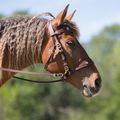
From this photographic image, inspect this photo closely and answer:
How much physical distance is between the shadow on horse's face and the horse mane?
6.7 inches

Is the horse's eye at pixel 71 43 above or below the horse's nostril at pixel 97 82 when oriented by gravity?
above

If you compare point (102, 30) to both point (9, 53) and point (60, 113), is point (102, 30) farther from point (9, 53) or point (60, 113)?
point (9, 53)

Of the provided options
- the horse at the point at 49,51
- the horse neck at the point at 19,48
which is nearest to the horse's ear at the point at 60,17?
the horse at the point at 49,51

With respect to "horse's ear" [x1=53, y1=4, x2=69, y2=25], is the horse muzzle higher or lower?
lower

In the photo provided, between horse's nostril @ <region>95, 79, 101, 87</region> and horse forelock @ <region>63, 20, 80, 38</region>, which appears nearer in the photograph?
horse's nostril @ <region>95, 79, 101, 87</region>

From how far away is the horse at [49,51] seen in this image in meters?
9.20

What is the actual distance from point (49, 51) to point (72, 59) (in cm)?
38

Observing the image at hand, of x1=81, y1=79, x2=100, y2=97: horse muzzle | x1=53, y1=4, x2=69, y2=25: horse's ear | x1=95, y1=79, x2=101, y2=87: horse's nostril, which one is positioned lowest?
x1=81, y1=79, x2=100, y2=97: horse muzzle

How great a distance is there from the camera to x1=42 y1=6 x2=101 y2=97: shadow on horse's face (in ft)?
30.2

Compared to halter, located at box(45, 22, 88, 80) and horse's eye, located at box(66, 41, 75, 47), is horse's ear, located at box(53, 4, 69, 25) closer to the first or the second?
halter, located at box(45, 22, 88, 80)

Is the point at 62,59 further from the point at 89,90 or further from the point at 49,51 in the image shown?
the point at 89,90

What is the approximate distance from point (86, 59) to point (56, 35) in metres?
0.61

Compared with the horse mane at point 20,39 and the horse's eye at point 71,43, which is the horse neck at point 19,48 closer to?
the horse mane at point 20,39

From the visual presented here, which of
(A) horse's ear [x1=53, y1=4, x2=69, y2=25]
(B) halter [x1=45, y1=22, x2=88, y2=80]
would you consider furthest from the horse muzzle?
(A) horse's ear [x1=53, y1=4, x2=69, y2=25]
